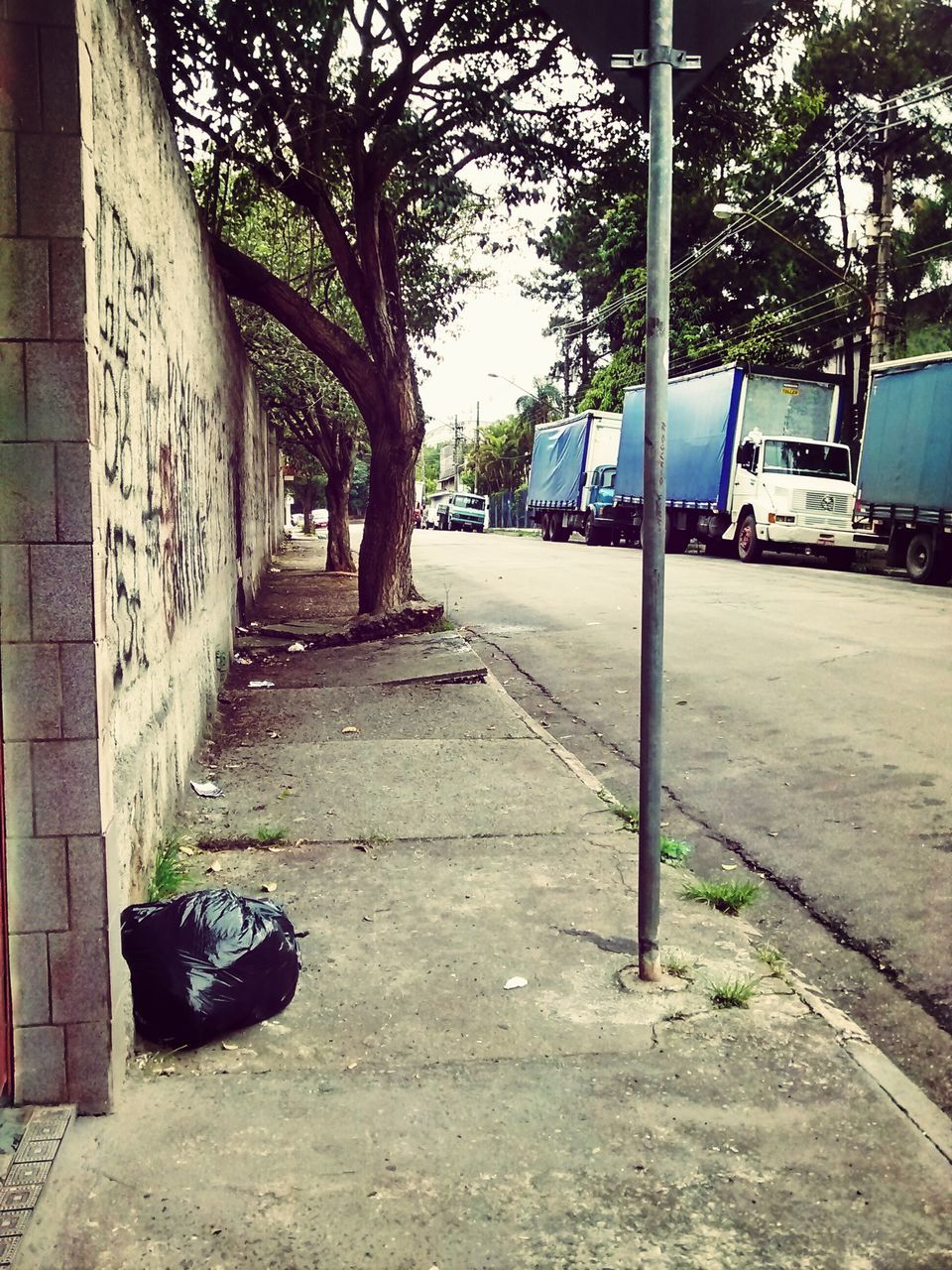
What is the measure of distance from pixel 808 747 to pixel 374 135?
765 centimetres

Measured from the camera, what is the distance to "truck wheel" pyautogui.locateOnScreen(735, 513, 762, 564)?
21.7 meters

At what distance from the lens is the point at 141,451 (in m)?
4.10

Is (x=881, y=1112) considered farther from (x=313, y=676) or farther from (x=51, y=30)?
(x=313, y=676)

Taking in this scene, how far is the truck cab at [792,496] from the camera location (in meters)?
20.7

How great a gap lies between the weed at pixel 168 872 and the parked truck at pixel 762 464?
57.1ft

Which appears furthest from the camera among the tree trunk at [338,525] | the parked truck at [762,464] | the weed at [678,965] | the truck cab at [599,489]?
the truck cab at [599,489]

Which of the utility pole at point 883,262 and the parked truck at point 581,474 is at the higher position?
the utility pole at point 883,262

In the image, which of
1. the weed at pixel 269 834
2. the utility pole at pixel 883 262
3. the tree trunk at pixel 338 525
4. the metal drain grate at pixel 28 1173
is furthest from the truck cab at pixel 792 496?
the metal drain grate at pixel 28 1173

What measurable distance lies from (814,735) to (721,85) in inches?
269

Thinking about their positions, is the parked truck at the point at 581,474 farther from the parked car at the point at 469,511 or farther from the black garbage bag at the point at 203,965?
the black garbage bag at the point at 203,965

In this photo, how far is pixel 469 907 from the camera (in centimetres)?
382

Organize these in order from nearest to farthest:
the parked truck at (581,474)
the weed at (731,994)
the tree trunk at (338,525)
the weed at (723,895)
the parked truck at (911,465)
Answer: the weed at (731,994) < the weed at (723,895) < the parked truck at (911,465) < the tree trunk at (338,525) < the parked truck at (581,474)

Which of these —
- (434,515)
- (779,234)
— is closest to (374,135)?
(779,234)

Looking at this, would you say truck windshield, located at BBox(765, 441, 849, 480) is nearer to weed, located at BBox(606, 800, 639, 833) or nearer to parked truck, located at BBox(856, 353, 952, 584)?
parked truck, located at BBox(856, 353, 952, 584)
